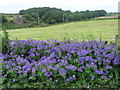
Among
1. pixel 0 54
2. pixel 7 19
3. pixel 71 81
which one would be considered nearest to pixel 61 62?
pixel 71 81

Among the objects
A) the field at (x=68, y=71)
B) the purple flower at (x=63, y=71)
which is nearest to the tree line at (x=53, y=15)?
the field at (x=68, y=71)

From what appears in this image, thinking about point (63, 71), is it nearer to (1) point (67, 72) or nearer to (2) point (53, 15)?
(1) point (67, 72)

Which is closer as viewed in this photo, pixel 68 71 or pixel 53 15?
pixel 68 71

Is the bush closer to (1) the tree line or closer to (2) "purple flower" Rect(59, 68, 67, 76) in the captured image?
(2) "purple flower" Rect(59, 68, 67, 76)

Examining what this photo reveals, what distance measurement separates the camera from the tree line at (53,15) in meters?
6.36

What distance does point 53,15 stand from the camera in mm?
6301

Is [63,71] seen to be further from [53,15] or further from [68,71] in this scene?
[53,15]

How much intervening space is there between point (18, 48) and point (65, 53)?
3.18ft

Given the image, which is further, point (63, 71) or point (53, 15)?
point (53, 15)

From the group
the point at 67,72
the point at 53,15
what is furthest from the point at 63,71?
Result: the point at 53,15

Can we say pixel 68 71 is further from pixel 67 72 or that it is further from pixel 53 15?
pixel 53 15

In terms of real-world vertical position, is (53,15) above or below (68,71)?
above

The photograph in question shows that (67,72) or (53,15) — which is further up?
(53,15)

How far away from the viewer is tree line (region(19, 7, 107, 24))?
6355 millimetres
